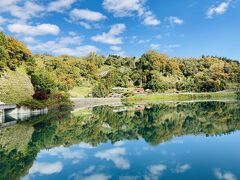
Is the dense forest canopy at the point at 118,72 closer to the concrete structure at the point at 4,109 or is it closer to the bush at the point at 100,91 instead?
the bush at the point at 100,91

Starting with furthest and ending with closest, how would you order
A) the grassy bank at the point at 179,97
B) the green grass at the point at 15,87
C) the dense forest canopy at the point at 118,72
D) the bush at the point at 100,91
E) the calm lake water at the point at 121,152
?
the grassy bank at the point at 179,97 < the bush at the point at 100,91 < the dense forest canopy at the point at 118,72 < the green grass at the point at 15,87 < the calm lake water at the point at 121,152

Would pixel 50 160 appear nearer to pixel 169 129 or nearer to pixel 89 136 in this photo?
pixel 89 136

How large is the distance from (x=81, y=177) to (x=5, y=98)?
37.1m

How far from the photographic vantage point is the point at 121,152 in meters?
19.7

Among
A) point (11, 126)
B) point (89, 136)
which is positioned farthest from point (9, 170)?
point (11, 126)

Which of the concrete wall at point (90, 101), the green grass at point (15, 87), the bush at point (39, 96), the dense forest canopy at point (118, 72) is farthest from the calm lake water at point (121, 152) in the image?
the concrete wall at point (90, 101)

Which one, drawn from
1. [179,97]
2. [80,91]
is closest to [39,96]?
[80,91]

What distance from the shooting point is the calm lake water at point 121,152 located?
580 inches

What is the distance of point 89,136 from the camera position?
88.6 feet

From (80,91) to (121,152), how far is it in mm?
75035

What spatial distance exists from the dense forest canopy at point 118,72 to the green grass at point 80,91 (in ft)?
4.85

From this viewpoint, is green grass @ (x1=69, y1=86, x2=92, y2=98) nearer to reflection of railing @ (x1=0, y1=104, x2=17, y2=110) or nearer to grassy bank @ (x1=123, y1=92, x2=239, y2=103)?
grassy bank @ (x1=123, y1=92, x2=239, y2=103)

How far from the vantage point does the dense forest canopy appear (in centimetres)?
5972

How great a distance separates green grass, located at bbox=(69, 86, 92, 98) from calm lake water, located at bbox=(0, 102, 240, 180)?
57218mm
